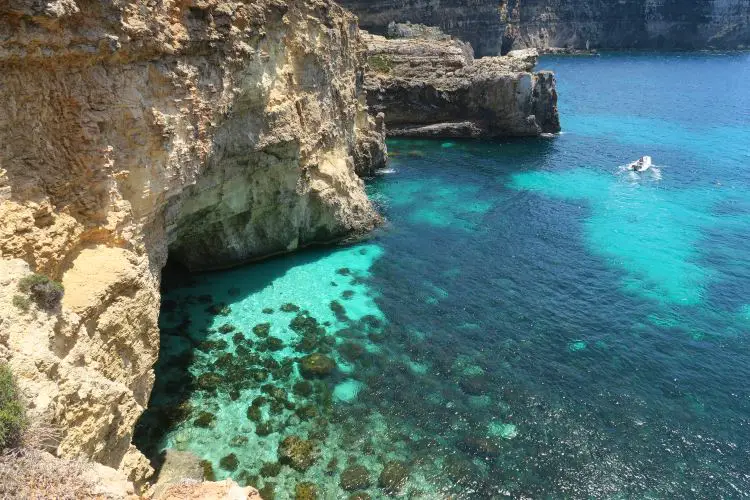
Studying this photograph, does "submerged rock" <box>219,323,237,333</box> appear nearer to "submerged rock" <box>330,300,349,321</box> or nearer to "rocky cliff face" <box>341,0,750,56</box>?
"submerged rock" <box>330,300,349,321</box>

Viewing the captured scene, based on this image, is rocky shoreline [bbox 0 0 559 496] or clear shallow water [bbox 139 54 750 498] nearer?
rocky shoreline [bbox 0 0 559 496]

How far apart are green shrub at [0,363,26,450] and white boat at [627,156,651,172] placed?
53300 mm

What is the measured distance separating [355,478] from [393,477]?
1.28 meters

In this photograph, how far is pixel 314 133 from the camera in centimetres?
3134

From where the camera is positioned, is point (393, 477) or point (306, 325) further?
point (306, 325)

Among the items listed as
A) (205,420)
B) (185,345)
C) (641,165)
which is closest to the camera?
(205,420)

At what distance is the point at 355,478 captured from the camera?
17734 millimetres

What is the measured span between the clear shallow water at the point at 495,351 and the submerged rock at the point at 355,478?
218 millimetres

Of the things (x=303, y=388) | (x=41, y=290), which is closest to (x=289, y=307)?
(x=303, y=388)

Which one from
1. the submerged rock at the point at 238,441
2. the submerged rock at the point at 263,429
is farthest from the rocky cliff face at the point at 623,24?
the submerged rock at the point at 238,441

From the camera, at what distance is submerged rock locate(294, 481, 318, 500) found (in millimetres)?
17031

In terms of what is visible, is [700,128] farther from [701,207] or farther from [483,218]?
[483,218]

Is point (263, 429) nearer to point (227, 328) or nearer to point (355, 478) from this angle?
point (355, 478)

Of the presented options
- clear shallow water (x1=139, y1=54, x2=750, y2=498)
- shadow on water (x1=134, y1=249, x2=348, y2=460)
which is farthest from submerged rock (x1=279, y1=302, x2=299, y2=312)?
shadow on water (x1=134, y1=249, x2=348, y2=460)
